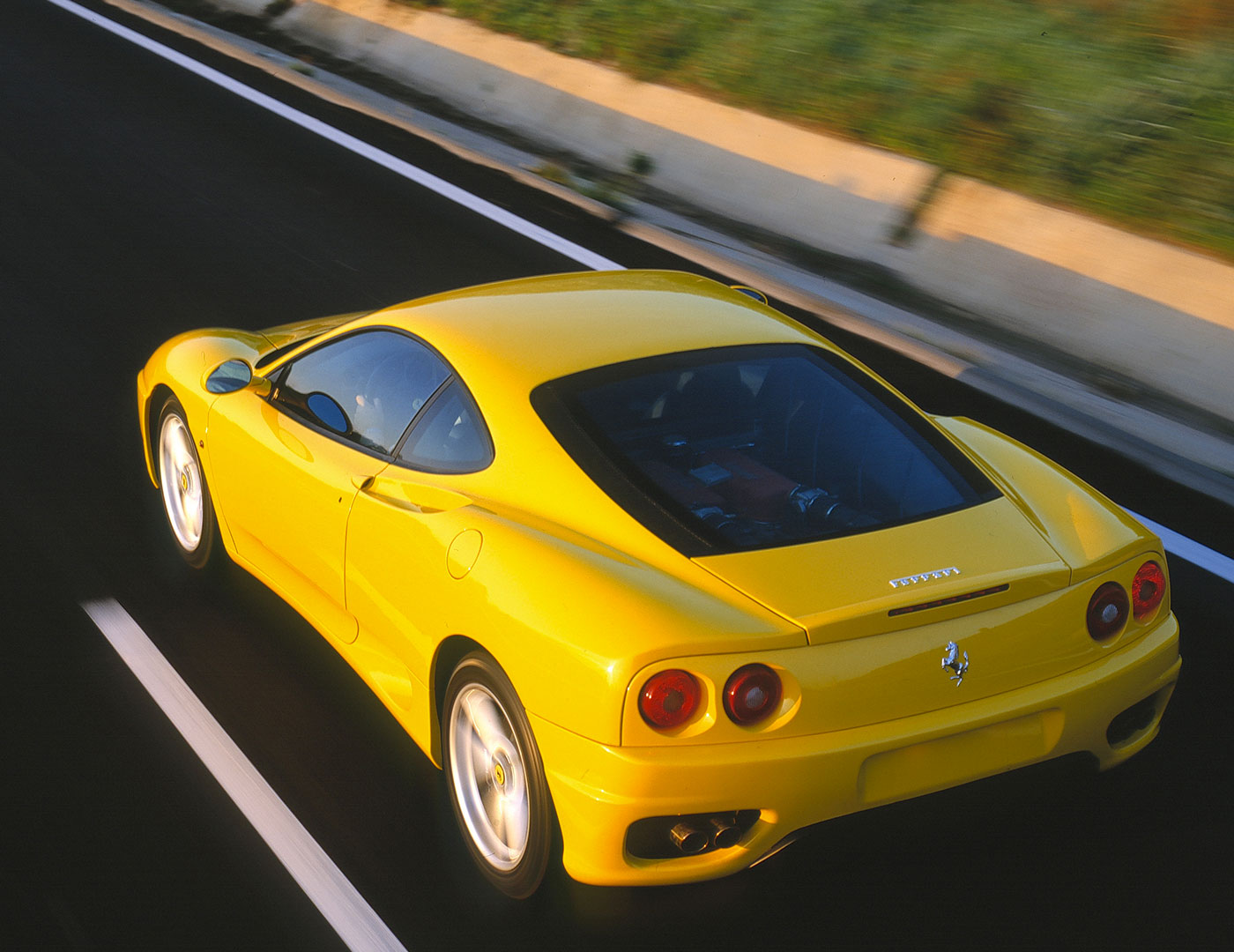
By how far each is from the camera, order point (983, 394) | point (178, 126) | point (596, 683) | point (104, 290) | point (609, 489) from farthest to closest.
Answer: point (178, 126)
point (104, 290)
point (983, 394)
point (609, 489)
point (596, 683)

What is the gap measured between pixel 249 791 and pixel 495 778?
0.95m

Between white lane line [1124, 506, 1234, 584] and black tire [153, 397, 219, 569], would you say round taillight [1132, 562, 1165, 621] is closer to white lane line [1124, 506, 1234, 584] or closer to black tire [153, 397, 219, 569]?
white lane line [1124, 506, 1234, 584]

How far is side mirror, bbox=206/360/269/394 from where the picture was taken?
512 centimetres

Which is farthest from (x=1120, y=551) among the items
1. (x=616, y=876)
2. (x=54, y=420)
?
(x=54, y=420)

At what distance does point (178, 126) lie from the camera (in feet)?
41.2

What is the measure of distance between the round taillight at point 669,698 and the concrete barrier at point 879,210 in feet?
15.8

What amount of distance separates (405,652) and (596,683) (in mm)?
989

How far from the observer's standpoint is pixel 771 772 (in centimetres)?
321

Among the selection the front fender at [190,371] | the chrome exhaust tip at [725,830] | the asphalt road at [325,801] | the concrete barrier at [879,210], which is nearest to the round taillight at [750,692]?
the chrome exhaust tip at [725,830]

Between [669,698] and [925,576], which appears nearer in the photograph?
[669,698]

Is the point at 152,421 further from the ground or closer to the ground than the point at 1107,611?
closer to the ground

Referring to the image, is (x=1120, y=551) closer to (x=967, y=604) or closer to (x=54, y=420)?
(x=967, y=604)

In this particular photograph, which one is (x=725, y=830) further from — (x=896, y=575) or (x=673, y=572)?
(x=896, y=575)

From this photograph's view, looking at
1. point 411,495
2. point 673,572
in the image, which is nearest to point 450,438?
point 411,495
